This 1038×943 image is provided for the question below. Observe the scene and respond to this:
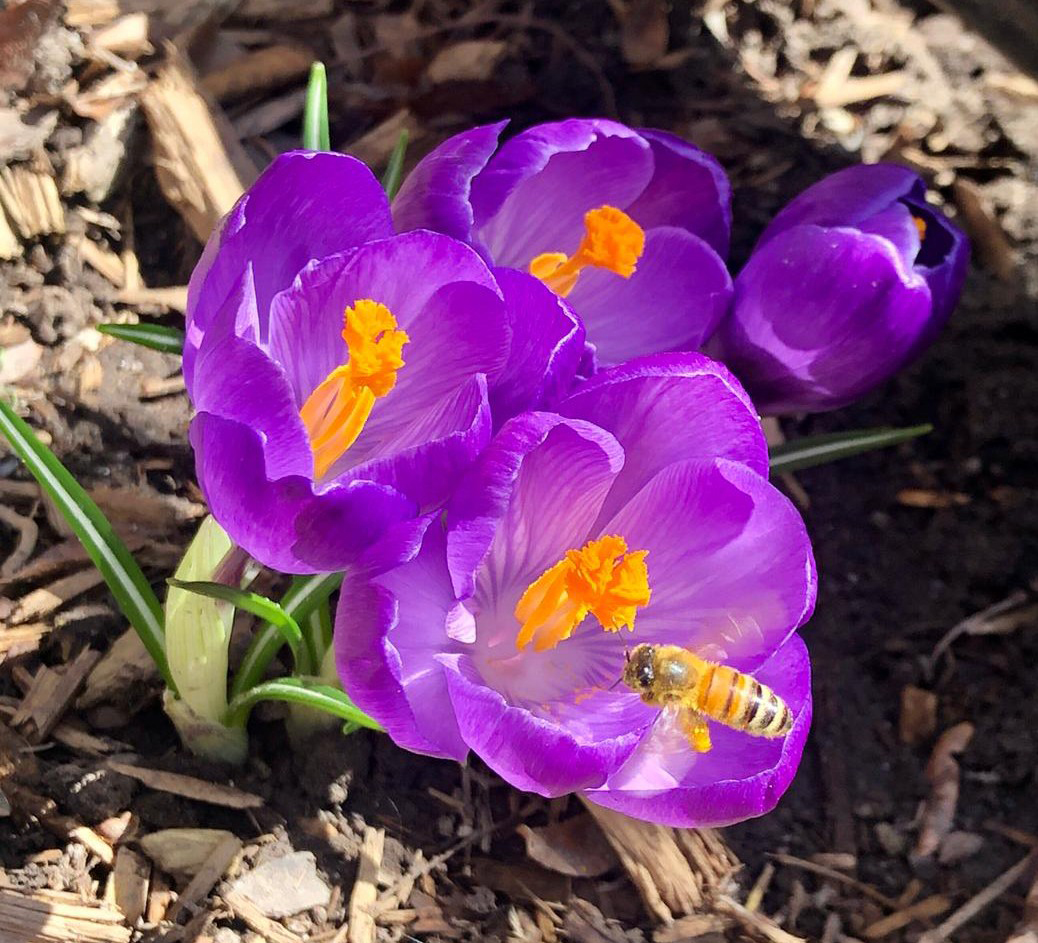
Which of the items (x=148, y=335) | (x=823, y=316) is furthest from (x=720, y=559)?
(x=148, y=335)

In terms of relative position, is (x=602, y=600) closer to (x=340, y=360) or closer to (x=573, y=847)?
(x=340, y=360)

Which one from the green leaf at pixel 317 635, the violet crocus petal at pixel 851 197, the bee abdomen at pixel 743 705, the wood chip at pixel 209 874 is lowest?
the wood chip at pixel 209 874

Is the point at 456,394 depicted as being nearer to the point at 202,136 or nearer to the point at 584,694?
the point at 584,694

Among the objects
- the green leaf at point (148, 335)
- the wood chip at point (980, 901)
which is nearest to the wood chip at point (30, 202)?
the green leaf at point (148, 335)

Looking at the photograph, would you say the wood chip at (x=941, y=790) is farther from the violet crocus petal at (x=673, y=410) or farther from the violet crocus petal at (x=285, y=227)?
the violet crocus petal at (x=285, y=227)

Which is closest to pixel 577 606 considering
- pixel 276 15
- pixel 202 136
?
pixel 202 136

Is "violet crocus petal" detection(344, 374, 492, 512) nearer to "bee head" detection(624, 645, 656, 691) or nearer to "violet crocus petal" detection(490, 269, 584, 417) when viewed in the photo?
"violet crocus petal" detection(490, 269, 584, 417)
